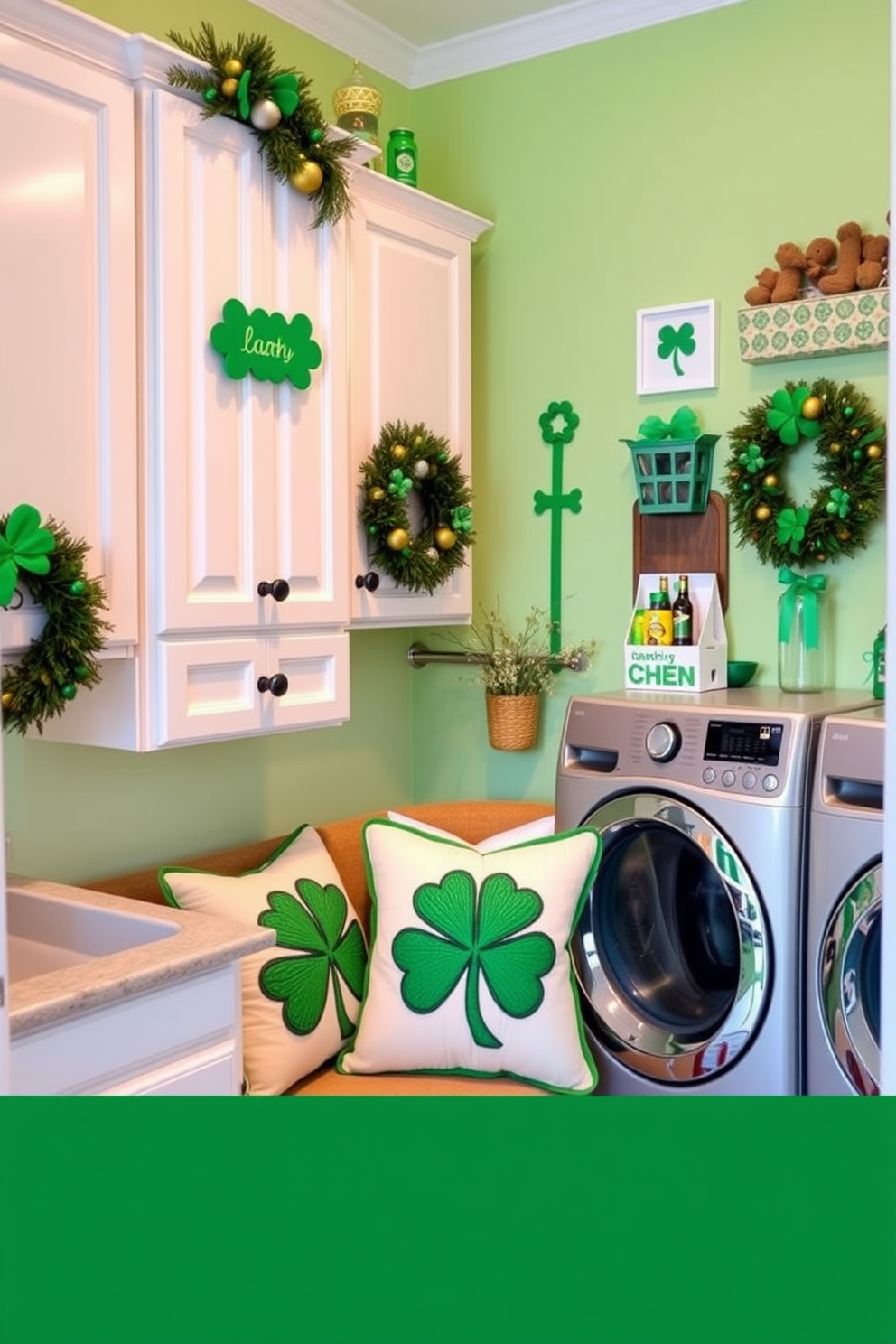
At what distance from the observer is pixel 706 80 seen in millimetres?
2852

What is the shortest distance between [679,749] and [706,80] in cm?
154

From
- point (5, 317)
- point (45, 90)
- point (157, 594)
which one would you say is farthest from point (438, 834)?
point (45, 90)

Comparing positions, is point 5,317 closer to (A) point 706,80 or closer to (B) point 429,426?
(B) point 429,426

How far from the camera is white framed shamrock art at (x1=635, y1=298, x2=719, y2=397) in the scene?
2861 millimetres

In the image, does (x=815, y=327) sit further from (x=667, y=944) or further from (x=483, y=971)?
(x=483, y=971)

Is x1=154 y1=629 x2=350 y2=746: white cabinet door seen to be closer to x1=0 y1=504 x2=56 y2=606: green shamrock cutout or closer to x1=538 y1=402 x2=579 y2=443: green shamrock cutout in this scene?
x1=0 y1=504 x2=56 y2=606: green shamrock cutout

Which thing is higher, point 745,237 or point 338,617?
point 745,237

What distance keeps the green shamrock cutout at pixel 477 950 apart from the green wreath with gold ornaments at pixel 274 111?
1323 mm

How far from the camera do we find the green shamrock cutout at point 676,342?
2.89 meters

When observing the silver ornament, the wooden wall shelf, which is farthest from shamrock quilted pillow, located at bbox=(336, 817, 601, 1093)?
the silver ornament

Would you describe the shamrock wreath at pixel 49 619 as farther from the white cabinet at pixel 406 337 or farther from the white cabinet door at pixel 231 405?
the white cabinet at pixel 406 337

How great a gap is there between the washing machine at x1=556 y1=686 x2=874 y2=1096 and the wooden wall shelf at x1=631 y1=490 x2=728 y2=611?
1.05 ft

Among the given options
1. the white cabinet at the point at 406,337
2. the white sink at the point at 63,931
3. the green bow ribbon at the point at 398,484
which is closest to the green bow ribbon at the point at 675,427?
the white cabinet at the point at 406,337

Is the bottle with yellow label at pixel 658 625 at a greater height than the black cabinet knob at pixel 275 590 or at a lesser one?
lesser
